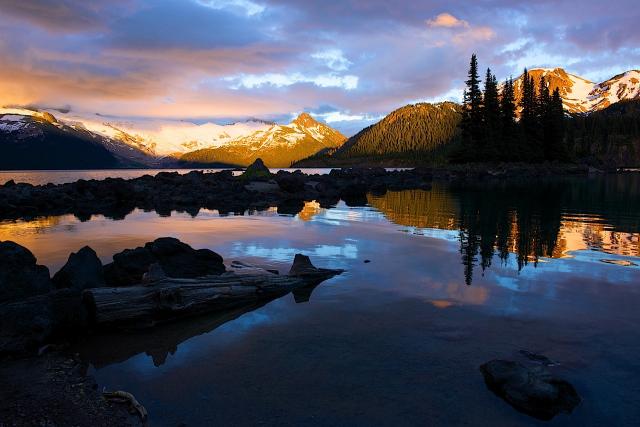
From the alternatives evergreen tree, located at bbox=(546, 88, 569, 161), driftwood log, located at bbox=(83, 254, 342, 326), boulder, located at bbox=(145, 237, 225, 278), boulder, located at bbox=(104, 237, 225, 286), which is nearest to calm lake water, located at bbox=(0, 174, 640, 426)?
driftwood log, located at bbox=(83, 254, 342, 326)

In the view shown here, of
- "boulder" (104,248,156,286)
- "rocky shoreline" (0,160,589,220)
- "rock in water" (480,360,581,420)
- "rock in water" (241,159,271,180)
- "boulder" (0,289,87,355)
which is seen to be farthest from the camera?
"rock in water" (241,159,271,180)

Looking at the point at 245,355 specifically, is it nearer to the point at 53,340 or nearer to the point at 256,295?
the point at 256,295

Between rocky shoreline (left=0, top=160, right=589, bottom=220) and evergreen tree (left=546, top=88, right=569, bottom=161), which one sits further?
evergreen tree (left=546, top=88, right=569, bottom=161)

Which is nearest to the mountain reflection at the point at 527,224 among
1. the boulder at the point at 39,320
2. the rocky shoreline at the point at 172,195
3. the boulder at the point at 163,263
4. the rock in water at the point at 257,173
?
the boulder at the point at 163,263

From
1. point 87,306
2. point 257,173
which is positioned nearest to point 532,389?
point 87,306

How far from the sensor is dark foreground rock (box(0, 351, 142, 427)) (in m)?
6.29

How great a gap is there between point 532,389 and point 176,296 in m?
7.31

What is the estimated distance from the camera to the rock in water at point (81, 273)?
1133cm

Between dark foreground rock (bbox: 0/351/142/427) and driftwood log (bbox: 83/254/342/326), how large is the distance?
1533 mm

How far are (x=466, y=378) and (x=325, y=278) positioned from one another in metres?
6.46

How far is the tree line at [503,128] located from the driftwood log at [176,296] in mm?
89421

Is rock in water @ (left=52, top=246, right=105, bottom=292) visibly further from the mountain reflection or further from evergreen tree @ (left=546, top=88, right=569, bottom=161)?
evergreen tree @ (left=546, top=88, right=569, bottom=161)

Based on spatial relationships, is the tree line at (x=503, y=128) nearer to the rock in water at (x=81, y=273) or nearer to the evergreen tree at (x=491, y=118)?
the evergreen tree at (x=491, y=118)

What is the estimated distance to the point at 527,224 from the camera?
79.8 feet
